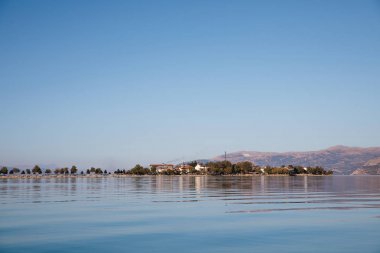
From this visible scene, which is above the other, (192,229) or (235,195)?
(192,229)

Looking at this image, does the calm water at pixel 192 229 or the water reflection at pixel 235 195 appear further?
the water reflection at pixel 235 195

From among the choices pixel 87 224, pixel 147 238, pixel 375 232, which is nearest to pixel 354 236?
pixel 375 232

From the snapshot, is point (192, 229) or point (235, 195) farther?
point (235, 195)

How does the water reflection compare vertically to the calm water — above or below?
below

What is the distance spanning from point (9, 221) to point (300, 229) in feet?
66.8

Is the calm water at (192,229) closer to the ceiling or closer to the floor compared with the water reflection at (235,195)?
closer to the ceiling

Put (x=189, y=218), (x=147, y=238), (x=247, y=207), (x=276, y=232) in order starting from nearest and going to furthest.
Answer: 1. (x=147, y=238)
2. (x=276, y=232)
3. (x=189, y=218)
4. (x=247, y=207)

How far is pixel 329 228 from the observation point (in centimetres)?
2670

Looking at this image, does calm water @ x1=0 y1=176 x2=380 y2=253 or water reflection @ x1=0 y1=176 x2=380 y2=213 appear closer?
calm water @ x1=0 y1=176 x2=380 y2=253

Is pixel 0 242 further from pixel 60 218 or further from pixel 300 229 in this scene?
pixel 300 229

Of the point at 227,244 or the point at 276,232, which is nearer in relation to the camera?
the point at 227,244

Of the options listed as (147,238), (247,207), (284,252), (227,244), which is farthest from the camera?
(247,207)

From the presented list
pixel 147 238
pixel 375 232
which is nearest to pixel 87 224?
pixel 147 238

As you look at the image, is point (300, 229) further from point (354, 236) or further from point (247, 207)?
point (247, 207)
